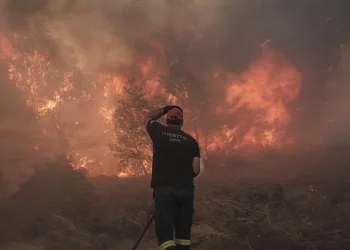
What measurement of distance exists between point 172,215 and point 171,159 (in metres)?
0.62

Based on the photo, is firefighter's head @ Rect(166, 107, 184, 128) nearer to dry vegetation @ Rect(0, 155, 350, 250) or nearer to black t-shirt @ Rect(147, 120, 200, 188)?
black t-shirt @ Rect(147, 120, 200, 188)

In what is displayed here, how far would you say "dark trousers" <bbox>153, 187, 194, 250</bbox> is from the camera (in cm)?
378

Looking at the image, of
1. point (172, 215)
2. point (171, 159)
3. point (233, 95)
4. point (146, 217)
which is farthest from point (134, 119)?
point (172, 215)

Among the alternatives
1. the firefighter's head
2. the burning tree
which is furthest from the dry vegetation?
the burning tree

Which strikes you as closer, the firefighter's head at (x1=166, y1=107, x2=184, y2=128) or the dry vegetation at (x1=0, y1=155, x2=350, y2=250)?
the firefighter's head at (x1=166, y1=107, x2=184, y2=128)

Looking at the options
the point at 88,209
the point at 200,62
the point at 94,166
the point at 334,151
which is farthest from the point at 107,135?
the point at 88,209

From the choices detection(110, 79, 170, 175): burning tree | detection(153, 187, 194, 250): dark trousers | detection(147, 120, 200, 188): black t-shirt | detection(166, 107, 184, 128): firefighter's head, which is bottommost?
detection(153, 187, 194, 250): dark trousers

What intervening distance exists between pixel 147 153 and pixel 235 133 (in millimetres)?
7226

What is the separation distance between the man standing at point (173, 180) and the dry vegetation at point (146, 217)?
1.92 metres

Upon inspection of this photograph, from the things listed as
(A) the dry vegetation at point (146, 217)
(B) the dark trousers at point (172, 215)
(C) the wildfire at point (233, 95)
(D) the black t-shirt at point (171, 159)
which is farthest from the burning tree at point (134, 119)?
(B) the dark trousers at point (172, 215)

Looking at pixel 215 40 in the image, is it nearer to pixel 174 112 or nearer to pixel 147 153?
pixel 147 153

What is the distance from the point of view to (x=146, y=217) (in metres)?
8.63

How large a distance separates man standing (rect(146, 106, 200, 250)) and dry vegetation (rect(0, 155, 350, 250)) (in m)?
1.92

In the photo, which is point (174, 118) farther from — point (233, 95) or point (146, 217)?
point (233, 95)
